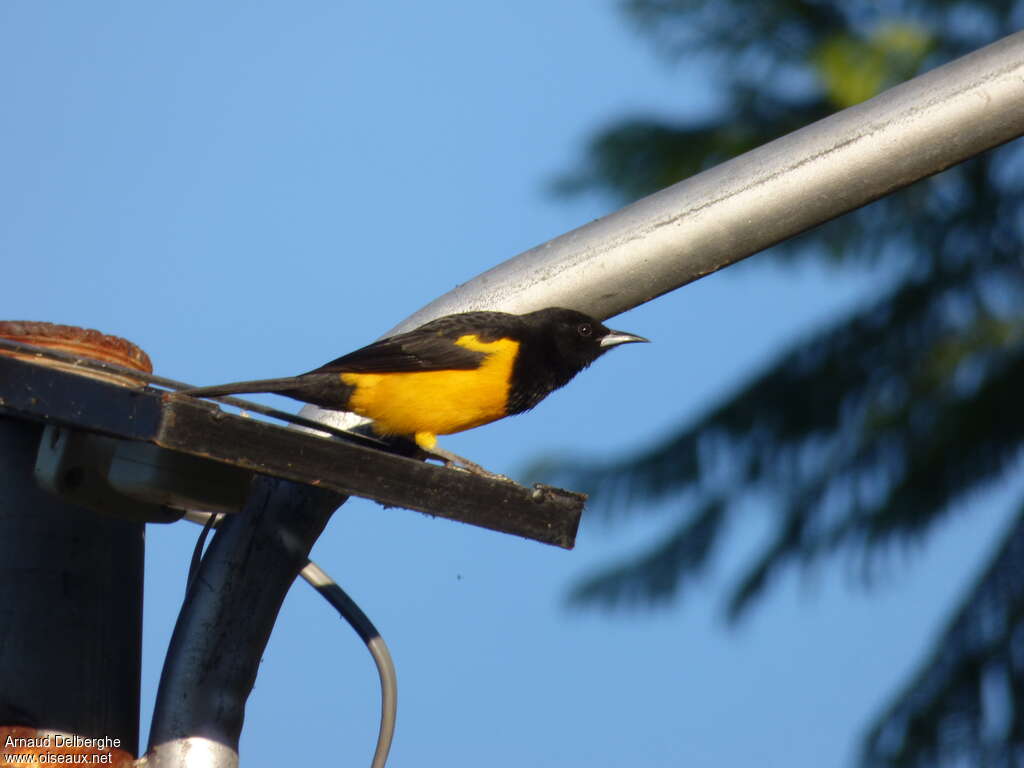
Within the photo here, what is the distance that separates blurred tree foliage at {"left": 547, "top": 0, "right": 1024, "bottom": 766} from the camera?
26.8ft

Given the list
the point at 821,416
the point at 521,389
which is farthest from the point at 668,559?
the point at 521,389

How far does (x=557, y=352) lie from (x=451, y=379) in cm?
57

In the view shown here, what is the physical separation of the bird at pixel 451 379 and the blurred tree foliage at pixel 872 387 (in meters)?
3.85

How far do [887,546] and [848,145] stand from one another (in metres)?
6.54

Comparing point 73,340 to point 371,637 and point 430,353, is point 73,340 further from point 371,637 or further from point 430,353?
point 430,353

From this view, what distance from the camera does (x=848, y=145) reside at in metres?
2.92

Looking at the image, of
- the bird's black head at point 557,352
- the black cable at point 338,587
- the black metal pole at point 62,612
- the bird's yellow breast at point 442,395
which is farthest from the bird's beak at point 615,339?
the black metal pole at point 62,612

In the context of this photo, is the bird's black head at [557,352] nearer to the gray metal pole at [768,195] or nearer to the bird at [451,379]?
the bird at [451,379]

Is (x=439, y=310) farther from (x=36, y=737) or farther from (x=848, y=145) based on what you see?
(x=36, y=737)

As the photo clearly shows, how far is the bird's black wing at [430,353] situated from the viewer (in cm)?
390

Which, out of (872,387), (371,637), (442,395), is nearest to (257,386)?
(442,395)

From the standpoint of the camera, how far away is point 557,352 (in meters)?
5.43

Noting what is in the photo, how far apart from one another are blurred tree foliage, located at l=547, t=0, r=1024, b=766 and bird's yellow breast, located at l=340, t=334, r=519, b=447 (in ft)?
13.8

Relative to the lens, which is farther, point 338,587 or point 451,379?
point 451,379
